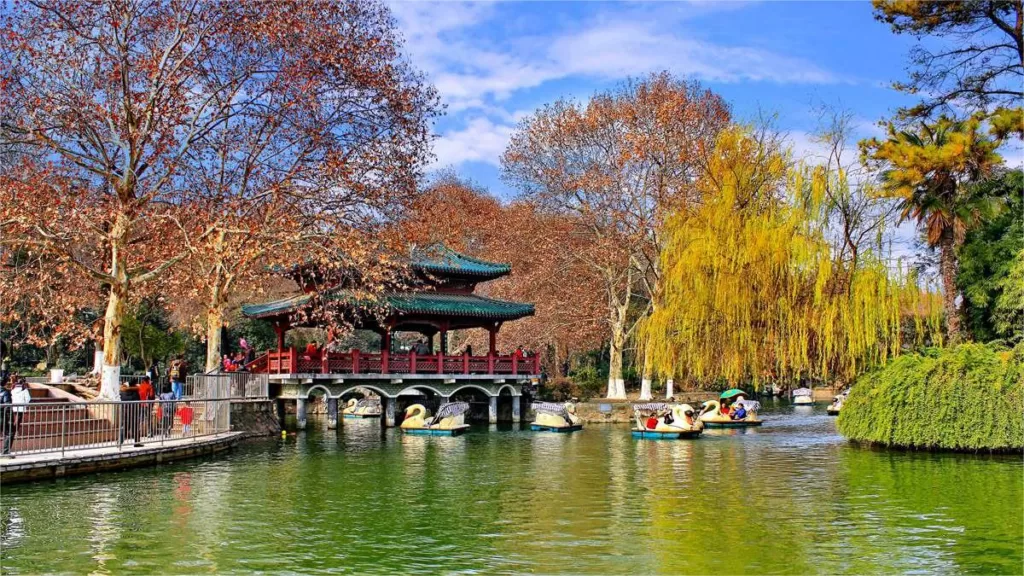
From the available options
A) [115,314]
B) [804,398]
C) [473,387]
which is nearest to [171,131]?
[115,314]

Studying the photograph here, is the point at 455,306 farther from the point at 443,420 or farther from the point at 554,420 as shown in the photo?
the point at 554,420

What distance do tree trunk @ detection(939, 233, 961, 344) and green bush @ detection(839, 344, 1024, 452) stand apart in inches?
120

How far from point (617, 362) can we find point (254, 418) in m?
17.6

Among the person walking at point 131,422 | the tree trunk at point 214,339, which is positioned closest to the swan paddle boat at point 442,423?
the tree trunk at point 214,339

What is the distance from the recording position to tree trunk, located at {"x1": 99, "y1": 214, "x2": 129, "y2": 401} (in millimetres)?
21594

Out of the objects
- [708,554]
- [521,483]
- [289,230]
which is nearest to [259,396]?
[289,230]

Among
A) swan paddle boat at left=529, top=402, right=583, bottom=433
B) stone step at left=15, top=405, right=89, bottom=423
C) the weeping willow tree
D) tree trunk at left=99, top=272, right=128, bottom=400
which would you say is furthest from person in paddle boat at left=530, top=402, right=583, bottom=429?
stone step at left=15, top=405, right=89, bottom=423

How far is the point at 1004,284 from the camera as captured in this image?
80.6ft

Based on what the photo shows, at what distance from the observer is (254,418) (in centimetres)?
2831

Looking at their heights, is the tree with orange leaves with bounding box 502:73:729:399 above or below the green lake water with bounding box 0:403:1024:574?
above

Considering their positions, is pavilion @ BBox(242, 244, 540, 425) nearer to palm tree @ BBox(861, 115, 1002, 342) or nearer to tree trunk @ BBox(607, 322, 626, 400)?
tree trunk @ BBox(607, 322, 626, 400)

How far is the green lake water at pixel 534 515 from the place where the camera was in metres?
10.6

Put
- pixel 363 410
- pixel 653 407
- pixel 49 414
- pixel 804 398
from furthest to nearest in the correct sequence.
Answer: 1. pixel 804 398
2. pixel 363 410
3. pixel 653 407
4. pixel 49 414

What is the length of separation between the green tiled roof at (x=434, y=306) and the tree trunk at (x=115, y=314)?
8.24 m
